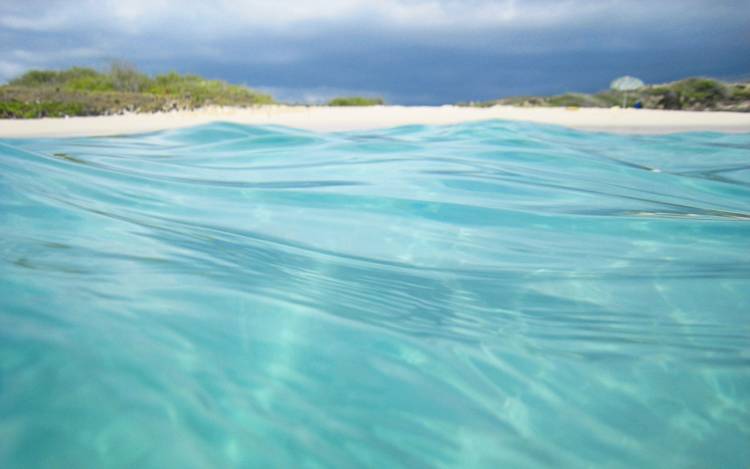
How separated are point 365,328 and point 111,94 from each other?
15.8 meters

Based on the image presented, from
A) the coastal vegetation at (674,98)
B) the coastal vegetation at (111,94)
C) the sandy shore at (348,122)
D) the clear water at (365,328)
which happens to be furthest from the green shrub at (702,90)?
the clear water at (365,328)

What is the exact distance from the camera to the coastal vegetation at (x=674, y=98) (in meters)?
16.9

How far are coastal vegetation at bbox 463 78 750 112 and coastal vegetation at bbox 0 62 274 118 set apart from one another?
1017 cm

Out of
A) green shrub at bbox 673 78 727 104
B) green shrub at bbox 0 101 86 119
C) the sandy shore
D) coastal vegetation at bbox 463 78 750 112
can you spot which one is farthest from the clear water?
green shrub at bbox 673 78 727 104

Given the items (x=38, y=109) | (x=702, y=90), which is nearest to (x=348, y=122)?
(x=38, y=109)

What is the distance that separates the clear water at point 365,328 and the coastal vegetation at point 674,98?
16126 millimetres

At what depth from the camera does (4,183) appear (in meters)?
3.02

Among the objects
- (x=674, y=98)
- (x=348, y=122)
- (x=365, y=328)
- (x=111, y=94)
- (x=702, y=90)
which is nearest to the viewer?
(x=365, y=328)

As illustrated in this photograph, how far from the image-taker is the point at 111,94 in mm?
14867

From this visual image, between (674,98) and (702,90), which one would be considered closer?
(702,90)

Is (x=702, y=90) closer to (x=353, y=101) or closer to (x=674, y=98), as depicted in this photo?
(x=674, y=98)

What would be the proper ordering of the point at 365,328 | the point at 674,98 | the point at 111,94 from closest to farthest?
the point at 365,328, the point at 111,94, the point at 674,98

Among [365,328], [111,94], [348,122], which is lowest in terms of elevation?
[365,328]

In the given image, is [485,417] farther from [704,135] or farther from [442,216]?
[704,135]
